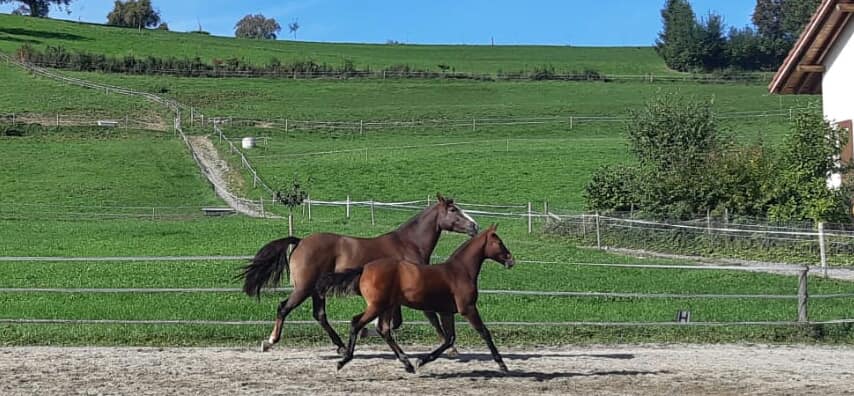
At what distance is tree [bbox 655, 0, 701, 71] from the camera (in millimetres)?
95438

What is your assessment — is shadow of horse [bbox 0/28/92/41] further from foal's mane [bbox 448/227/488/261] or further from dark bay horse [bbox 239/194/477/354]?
foal's mane [bbox 448/227/488/261]

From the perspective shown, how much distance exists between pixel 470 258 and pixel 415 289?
0.79 m

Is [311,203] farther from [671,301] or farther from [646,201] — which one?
[671,301]

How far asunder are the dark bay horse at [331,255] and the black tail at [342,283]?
788 mm

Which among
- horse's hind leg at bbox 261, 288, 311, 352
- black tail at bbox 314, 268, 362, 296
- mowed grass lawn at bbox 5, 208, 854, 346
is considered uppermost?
black tail at bbox 314, 268, 362, 296

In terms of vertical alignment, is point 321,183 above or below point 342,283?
above

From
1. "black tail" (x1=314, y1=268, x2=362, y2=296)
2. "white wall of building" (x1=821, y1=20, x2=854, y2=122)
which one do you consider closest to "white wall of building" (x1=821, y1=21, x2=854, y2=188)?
"white wall of building" (x1=821, y1=20, x2=854, y2=122)

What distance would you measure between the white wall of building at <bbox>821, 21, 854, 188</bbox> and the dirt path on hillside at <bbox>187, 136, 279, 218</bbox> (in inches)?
787

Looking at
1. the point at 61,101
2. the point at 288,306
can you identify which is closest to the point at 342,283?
the point at 288,306

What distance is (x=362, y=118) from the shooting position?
6581 cm

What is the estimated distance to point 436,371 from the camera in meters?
11.4

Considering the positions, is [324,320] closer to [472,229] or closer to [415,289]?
[415,289]

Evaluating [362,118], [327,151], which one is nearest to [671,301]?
[327,151]

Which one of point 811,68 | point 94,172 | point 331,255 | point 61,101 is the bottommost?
point 331,255
